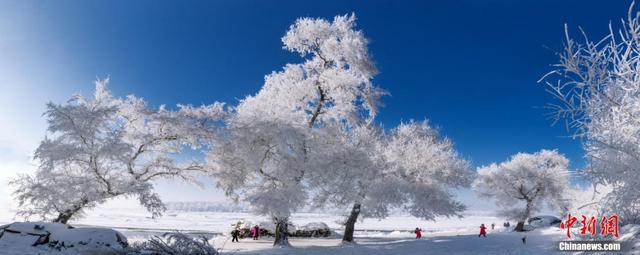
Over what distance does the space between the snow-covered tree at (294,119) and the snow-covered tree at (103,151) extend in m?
1.96

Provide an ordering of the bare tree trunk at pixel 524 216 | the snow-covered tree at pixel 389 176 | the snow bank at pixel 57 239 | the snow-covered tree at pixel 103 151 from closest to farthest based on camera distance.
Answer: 1. the snow bank at pixel 57 239
2. the snow-covered tree at pixel 103 151
3. the snow-covered tree at pixel 389 176
4. the bare tree trunk at pixel 524 216

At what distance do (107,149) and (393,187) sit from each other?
1332 cm

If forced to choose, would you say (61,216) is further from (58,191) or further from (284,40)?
(284,40)

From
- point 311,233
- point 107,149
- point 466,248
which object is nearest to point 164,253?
point 107,149

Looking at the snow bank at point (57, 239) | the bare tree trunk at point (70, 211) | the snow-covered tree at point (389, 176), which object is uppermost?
the snow-covered tree at point (389, 176)

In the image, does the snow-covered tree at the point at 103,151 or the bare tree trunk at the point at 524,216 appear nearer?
the snow-covered tree at the point at 103,151

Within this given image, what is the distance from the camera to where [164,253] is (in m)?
9.34

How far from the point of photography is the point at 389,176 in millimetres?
20953

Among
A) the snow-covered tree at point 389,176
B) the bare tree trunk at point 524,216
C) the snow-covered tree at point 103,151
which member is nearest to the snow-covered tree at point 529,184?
the bare tree trunk at point 524,216

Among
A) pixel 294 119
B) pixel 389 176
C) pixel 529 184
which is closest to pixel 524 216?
pixel 529 184

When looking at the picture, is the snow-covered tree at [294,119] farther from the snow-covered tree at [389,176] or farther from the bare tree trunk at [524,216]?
the bare tree trunk at [524,216]

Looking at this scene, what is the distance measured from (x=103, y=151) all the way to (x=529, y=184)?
36.1 m

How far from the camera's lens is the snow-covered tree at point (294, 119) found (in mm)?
18531

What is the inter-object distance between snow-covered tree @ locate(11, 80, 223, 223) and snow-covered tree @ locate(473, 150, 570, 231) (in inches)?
1177
